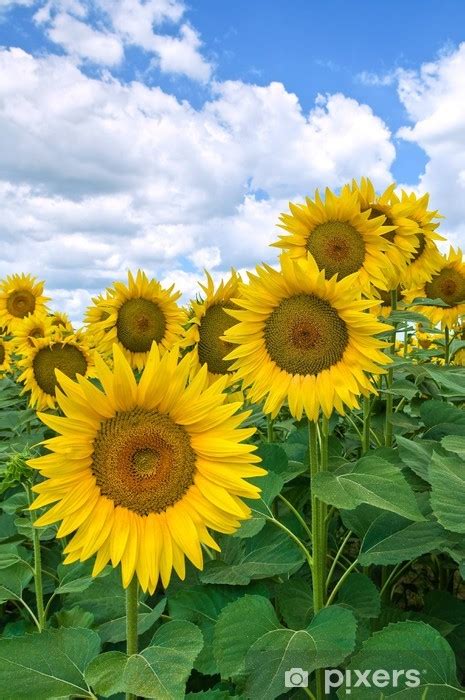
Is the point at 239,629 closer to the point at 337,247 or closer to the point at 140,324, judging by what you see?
the point at 337,247

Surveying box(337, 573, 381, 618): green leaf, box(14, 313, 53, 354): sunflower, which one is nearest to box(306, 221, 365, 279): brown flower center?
box(337, 573, 381, 618): green leaf

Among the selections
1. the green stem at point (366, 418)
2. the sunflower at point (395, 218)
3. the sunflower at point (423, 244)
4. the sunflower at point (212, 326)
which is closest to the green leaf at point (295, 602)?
the green stem at point (366, 418)

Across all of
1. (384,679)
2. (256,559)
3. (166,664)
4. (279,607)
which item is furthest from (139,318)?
(384,679)

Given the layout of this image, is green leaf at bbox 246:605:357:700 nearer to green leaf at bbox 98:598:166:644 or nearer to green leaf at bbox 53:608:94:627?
green leaf at bbox 98:598:166:644

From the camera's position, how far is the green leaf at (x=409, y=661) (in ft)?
5.57

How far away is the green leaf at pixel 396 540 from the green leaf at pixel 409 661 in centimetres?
41

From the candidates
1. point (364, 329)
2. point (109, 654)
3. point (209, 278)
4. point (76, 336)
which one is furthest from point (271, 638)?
point (76, 336)

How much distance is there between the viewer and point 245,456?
1836mm

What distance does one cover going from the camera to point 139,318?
15.4ft

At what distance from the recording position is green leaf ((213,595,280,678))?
1954 millimetres

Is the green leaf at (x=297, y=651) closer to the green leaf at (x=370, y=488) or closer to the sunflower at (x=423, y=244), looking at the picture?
the green leaf at (x=370, y=488)

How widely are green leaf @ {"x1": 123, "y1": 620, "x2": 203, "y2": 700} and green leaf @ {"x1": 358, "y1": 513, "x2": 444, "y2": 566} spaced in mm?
683

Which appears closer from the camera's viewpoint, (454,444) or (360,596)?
(454,444)

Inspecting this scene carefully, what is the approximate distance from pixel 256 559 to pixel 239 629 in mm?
410
